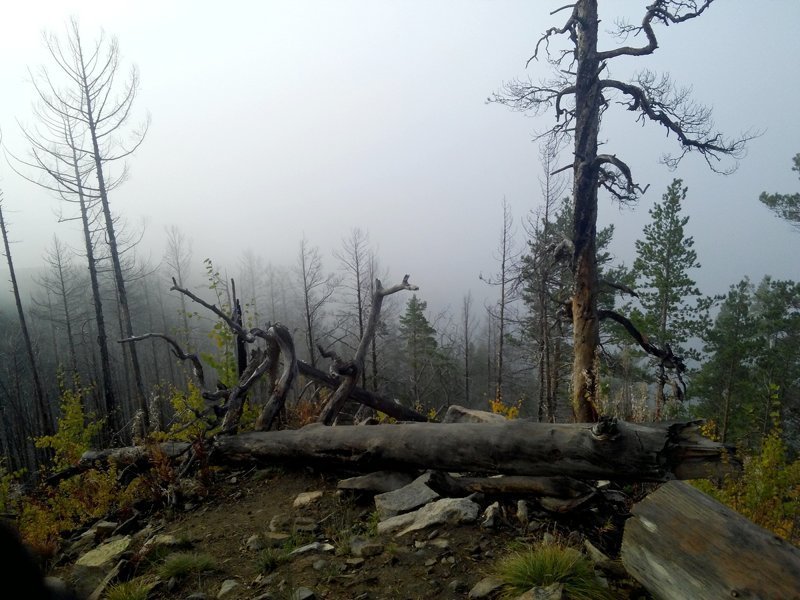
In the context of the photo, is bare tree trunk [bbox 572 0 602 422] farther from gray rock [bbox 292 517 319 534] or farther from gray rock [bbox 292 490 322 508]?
gray rock [bbox 292 517 319 534]

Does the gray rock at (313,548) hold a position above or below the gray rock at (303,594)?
below

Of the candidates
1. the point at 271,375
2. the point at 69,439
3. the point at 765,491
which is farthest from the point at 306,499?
the point at 69,439

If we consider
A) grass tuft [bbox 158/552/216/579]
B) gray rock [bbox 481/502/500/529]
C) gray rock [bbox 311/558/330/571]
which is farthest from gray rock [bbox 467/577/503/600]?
grass tuft [bbox 158/552/216/579]

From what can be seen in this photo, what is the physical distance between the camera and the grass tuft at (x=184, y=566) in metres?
3.61

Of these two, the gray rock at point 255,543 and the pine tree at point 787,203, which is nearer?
the gray rock at point 255,543

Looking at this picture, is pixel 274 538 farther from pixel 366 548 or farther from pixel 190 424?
pixel 190 424

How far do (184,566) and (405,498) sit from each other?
77.1 inches

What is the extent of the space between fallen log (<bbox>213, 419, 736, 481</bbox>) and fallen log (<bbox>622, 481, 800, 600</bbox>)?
978 mm

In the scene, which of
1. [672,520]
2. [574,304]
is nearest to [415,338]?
[574,304]

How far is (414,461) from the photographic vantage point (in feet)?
16.0

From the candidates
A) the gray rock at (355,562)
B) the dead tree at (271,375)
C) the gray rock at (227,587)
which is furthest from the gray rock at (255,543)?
the dead tree at (271,375)

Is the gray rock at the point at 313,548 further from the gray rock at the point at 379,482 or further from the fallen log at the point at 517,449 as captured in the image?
the fallen log at the point at 517,449

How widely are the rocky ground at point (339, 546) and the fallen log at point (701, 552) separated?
32cm

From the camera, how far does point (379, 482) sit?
15.8 ft
